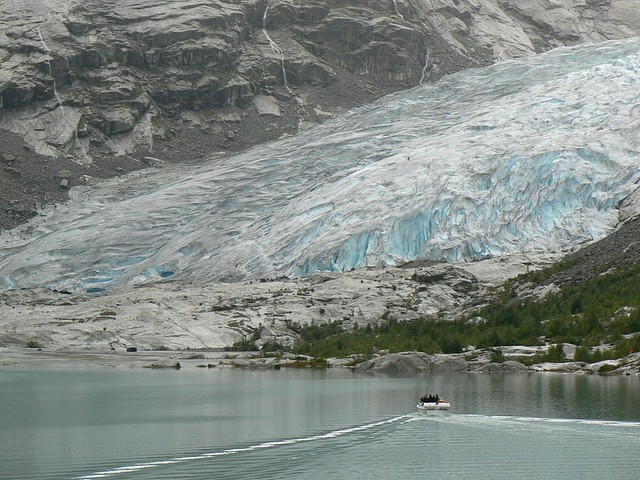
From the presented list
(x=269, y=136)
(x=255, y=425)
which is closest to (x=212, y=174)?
(x=269, y=136)

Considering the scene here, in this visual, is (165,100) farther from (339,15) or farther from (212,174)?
(212,174)

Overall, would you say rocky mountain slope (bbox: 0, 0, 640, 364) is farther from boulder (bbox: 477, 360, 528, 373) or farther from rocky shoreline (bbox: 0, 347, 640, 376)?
boulder (bbox: 477, 360, 528, 373)

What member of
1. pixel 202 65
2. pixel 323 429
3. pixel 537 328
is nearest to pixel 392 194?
pixel 537 328

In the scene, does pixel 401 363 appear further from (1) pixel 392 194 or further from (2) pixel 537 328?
(1) pixel 392 194

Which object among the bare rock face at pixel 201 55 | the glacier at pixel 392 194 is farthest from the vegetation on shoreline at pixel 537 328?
the bare rock face at pixel 201 55

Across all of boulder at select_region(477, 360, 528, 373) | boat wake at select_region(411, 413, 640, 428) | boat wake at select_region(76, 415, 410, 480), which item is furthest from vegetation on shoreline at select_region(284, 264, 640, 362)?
boat wake at select_region(76, 415, 410, 480)

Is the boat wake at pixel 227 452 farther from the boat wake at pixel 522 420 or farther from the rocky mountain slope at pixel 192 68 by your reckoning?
the rocky mountain slope at pixel 192 68

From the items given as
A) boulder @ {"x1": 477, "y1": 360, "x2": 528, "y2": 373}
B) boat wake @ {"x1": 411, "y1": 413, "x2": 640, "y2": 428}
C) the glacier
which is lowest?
boat wake @ {"x1": 411, "y1": 413, "x2": 640, "y2": 428}

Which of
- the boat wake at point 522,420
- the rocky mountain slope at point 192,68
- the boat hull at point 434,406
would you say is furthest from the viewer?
the rocky mountain slope at point 192,68
